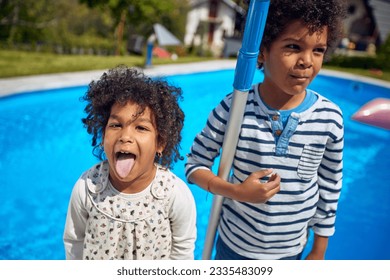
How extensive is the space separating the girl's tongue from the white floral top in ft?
0.62

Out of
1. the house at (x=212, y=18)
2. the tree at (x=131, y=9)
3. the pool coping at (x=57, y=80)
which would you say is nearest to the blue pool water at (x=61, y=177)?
the pool coping at (x=57, y=80)

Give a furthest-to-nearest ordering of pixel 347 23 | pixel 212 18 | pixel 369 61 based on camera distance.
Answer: pixel 212 18 → pixel 347 23 → pixel 369 61

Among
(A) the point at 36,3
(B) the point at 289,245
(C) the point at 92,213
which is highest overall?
(A) the point at 36,3

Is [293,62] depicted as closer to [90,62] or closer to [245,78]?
[245,78]

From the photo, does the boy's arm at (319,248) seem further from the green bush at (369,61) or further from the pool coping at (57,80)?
the green bush at (369,61)

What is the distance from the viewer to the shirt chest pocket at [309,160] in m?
1.72

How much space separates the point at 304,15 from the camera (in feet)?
5.16

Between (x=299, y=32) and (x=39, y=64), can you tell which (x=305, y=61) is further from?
(x=39, y=64)

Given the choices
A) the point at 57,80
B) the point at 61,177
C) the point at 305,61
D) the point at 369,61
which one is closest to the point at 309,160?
the point at 305,61

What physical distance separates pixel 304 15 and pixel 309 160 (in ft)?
2.12

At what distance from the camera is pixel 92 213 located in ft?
5.38

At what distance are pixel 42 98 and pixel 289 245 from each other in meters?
8.06

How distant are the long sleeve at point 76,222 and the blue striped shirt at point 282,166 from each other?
505 mm
